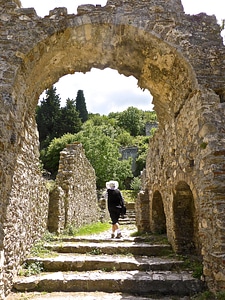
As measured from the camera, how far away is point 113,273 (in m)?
4.48

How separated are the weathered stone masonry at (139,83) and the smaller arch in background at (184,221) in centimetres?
2

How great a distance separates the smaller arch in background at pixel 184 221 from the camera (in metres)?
5.35

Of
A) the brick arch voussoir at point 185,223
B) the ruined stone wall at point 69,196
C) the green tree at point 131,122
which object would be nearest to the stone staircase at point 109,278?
the brick arch voussoir at point 185,223

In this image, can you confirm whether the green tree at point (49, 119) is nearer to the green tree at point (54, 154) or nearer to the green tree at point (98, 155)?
the green tree at point (54, 154)

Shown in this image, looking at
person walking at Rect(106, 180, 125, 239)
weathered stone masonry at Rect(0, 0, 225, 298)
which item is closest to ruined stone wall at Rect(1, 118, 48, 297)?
weathered stone masonry at Rect(0, 0, 225, 298)

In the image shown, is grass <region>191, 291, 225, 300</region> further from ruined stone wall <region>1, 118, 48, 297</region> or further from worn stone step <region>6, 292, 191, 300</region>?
ruined stone wall <region>1, 118, 48, 297</region>

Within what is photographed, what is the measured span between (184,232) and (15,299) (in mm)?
3357

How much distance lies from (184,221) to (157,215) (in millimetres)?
2199

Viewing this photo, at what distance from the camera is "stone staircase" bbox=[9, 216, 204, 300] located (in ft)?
13.0

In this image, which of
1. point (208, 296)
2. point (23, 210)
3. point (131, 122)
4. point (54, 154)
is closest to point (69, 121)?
point (54, 154)

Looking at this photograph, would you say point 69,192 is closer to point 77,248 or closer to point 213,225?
point 77,248

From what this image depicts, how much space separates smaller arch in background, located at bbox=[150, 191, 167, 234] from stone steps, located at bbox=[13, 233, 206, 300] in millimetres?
1899

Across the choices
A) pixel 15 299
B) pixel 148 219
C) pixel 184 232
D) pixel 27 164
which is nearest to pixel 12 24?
pixel 27 164

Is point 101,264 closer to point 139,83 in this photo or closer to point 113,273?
point 113,273
